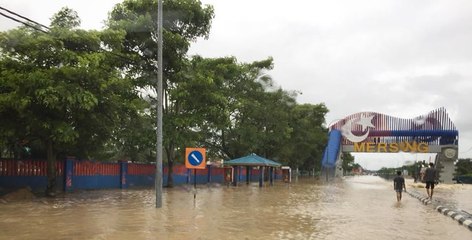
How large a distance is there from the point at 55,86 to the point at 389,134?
180 feet

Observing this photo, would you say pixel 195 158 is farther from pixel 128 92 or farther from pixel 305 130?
pixel 305 130

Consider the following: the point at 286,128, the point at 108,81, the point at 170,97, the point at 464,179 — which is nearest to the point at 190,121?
the point at 170,97

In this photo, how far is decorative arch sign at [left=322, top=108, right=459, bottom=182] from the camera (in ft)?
204

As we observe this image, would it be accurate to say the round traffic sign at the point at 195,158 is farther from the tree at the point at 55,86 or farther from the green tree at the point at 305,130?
the green tree at the point at 305,130

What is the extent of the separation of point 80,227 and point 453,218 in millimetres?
10985

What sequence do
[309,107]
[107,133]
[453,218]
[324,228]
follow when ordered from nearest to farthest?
[324,228], [453,218], [107,133], [309,107]

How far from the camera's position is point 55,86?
17.7 m

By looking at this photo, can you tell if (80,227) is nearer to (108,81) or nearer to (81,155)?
(108,81)

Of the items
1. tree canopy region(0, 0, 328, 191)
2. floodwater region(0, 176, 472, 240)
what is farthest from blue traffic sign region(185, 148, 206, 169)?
tree canopy region(0, 0, 328, 191)

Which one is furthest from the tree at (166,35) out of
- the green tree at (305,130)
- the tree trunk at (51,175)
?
the green tree at (305,130)

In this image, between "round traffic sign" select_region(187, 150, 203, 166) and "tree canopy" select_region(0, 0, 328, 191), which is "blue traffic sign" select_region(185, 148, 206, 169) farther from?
"tree canopy" select_region(0, 0, 328, 191)

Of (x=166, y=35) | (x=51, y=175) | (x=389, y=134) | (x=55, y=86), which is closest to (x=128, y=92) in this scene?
(x=166, y=35)

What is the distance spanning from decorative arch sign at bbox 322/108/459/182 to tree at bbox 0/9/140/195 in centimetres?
4479

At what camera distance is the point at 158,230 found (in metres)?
11.4
